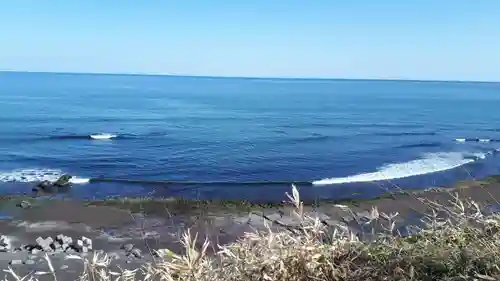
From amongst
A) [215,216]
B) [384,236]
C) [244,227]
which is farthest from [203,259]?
[215,216]

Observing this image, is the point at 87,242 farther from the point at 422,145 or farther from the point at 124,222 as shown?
the point at 422,145

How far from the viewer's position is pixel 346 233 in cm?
345

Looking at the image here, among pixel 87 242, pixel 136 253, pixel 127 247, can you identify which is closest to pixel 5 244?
pixel 87 242

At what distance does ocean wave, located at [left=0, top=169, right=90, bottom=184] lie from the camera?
23875 mm

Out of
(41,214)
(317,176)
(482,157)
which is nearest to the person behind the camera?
(41,214)

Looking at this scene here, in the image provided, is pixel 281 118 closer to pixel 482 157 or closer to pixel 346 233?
pixel 482 157

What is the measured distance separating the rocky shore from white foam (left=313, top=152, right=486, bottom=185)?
3675 millimetres

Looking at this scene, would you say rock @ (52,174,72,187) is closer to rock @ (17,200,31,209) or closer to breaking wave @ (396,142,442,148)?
rock @ (17,200,31,209)

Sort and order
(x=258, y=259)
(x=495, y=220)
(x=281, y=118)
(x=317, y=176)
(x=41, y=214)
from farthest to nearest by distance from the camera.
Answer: (x=281, y=118)
(x=317, y=176)
(x=41, y=214)
(x=495, y=220)
(x=258, y=259)

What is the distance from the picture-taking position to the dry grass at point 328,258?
2818mm

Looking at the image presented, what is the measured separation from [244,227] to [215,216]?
1836mm

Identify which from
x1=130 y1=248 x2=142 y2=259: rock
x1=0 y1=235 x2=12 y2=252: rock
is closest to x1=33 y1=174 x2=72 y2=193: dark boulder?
x1=0 y1=235 x2=12 y2=252: rock

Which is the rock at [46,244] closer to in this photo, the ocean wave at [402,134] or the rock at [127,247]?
the rock at [127,247]

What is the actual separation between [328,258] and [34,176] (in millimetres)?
24801
